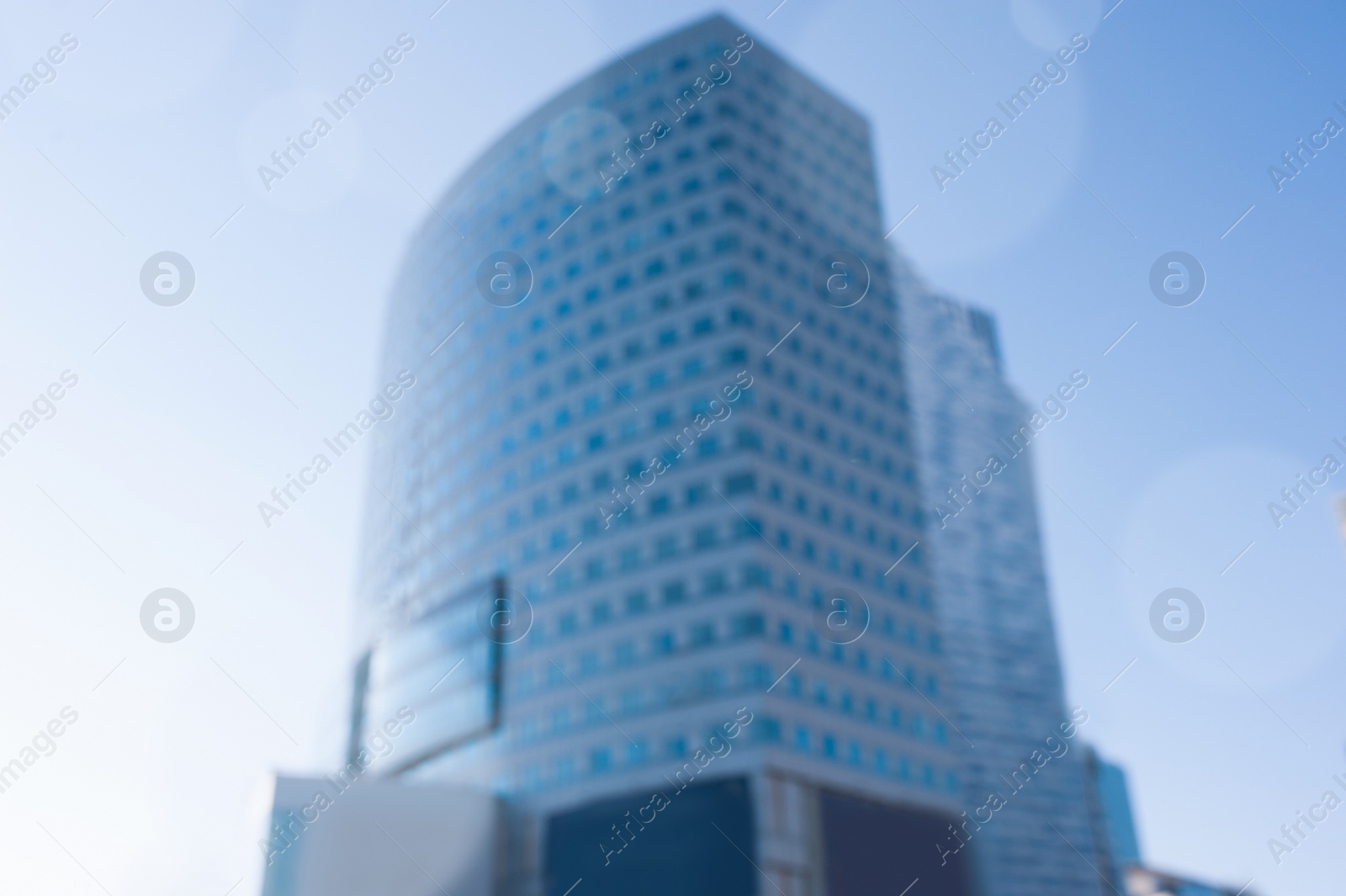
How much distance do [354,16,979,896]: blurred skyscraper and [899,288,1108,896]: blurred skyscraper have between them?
949 inches

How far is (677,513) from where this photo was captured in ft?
216

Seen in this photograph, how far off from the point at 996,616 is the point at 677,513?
65402 millimetres

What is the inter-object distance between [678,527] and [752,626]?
8.32m

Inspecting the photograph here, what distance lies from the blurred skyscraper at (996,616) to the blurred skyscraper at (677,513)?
2409 centimetres

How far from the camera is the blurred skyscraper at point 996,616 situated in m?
109

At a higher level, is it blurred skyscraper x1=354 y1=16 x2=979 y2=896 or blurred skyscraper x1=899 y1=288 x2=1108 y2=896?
blurred skyscraper x1=354 y1=16 x2=979 y2=896

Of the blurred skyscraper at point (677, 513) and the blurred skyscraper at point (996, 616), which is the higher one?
the blurred skyscraper at point (677, 513)

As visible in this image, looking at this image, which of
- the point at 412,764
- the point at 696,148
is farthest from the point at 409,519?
the point at 696,148

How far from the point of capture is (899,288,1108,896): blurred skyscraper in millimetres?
108562

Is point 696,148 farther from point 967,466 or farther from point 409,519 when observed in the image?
point 967,466

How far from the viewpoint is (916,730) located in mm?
66938

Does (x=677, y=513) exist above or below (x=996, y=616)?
above

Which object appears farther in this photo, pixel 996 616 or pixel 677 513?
pixel 996 616

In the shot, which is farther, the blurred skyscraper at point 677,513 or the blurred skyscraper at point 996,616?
the blurred skyscraper at point 996,616
